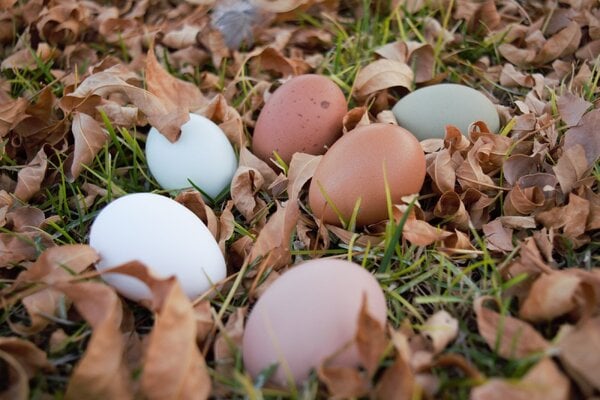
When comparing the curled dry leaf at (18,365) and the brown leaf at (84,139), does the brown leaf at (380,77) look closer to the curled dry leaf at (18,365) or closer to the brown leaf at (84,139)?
the brown leaf at (84,139)

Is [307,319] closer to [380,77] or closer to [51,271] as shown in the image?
[51,271]

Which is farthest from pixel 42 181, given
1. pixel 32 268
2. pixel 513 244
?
pixel 513 244

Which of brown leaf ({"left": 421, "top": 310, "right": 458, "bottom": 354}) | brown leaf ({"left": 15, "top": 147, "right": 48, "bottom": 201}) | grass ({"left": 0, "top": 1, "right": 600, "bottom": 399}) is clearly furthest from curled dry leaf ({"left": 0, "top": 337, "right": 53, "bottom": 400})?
brown leaf ({"left": 421, "top": 310, "right": 458, "bottom": 354})

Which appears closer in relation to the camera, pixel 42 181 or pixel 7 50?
pixel 42 181

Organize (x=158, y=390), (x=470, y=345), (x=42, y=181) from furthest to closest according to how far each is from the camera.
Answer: (x=42, y=181), (x=470, y=345), (x=158, y=390)

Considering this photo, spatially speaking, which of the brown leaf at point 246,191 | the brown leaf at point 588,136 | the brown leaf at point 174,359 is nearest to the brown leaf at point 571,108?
the brown leaf at point 588,136

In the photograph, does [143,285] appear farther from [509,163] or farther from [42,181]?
[509,163]

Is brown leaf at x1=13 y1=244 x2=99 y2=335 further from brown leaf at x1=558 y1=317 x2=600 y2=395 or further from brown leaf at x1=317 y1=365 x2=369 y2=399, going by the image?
brown leaf at x1=558 y1=317 x2=600 y2=395
